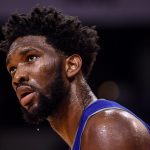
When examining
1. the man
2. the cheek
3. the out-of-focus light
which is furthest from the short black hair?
the out-of-focus light

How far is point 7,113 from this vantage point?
6.69 m

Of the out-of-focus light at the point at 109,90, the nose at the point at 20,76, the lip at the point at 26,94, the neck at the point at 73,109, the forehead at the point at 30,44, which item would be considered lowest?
the out-of-focus light at the point at 109,90

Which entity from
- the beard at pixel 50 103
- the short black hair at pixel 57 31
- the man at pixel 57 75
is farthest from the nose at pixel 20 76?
the short black hair at pixel 57 31

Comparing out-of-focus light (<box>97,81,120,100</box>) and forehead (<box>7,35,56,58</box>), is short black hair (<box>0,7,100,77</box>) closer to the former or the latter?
forehead (<box>7,35,56,58</box>)

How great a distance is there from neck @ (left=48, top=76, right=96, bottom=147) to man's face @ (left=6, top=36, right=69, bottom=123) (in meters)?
0.04

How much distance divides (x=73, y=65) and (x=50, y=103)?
0.26 meters

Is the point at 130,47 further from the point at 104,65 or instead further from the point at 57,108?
the point at 57,108

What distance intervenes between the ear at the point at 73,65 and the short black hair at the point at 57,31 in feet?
0.12

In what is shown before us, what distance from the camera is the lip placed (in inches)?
100

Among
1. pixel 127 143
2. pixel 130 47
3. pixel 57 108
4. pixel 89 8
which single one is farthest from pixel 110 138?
pixel 130 47

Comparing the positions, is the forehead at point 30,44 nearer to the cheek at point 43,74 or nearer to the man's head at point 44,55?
the man's head at point 44,55

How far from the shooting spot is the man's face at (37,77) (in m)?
2.55

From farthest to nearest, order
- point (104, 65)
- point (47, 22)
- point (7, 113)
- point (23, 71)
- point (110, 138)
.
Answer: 1. point (104, 65)
2. point (7, 113)
3. point (47, 22)
4. point (23, 71)
5. point (110, 138)

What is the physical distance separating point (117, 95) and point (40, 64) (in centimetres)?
435
